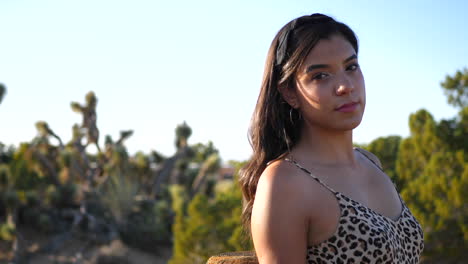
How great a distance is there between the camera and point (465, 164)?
9.29 m

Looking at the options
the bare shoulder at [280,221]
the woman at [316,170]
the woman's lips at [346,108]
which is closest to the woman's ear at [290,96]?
the woman at [316,170]

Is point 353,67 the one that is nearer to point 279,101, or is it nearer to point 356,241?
point 279,101

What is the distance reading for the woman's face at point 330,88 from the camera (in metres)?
1.62

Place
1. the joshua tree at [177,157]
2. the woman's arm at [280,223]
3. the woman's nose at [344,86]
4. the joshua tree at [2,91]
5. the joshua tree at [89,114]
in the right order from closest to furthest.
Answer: the woman's arm at [280,223]
the woman's nose at [344,86]
the joshua tree at [2,91]
the joshua tree at [89,114]
the joshua tree at [177,157]

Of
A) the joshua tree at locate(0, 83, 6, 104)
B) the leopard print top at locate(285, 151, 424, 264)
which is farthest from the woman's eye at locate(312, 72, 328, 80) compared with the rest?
the joshua tree at locate(0, 83, 6, 104)

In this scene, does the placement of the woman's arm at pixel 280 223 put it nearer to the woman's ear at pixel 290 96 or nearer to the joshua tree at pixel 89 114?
the woman's ear at pixel 290 96

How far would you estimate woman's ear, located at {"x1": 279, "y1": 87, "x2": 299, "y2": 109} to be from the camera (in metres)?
1.69

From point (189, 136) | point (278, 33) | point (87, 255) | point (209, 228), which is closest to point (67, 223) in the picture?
point (87, 255)

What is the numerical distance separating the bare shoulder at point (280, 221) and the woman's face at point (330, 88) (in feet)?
0.82

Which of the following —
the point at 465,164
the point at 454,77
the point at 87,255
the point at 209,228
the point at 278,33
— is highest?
the point at 454,77

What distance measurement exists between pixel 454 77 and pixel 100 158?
11.2m

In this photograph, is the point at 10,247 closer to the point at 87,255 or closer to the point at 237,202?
the point at 87,255

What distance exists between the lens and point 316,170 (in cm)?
162

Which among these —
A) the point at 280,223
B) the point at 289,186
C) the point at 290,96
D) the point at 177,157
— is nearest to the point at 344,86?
the point at 290,96
